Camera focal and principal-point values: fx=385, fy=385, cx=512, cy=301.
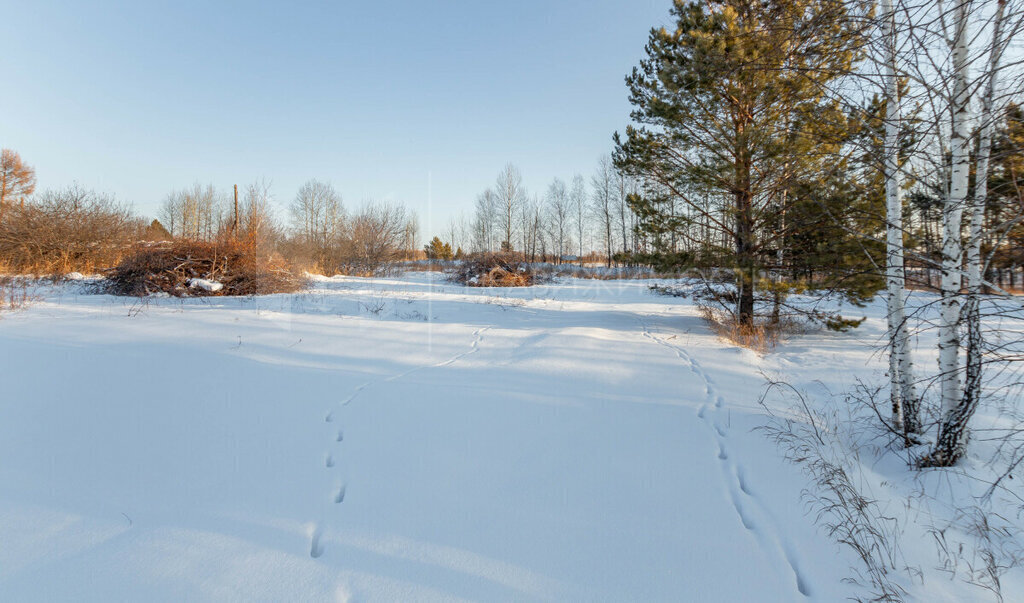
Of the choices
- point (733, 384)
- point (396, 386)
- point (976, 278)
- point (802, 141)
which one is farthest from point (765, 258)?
point (396, 386)

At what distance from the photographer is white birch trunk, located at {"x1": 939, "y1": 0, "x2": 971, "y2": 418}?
2492 millimetres

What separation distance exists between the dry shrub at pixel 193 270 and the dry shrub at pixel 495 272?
27.0 feet

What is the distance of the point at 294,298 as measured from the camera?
1022 cm

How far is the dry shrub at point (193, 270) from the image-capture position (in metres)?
10.0

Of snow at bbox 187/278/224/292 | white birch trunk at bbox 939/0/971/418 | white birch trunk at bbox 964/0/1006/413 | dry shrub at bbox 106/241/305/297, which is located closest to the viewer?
white birch trunk at bbox 964/0/1006/413

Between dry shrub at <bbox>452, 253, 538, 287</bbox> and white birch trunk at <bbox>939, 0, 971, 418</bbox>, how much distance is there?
50.1ft

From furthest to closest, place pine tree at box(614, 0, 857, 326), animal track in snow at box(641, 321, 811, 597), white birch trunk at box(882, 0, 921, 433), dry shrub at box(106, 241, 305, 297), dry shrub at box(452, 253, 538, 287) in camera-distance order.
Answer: dry shrub at box(452, 253, 538, 287) < dry shrub at box(106, 241, 305, 297) < pine tree at box(614, 0, 857, 326) < white birch trunk at box(882, 0, 921, 433) < animal track in snow at box(641, 321, 811, 597)

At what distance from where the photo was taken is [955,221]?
256 centimetres

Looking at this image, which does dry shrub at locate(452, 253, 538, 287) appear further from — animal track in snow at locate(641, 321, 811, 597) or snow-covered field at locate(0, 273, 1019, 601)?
animal track in snow at locate(641, 321, 811, 597)

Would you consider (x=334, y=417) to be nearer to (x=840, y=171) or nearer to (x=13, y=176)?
(x=840, y=171)

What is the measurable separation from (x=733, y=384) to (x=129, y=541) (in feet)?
16.7

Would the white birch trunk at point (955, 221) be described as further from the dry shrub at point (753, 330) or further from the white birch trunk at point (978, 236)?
the dry shrub at point (753, 330)

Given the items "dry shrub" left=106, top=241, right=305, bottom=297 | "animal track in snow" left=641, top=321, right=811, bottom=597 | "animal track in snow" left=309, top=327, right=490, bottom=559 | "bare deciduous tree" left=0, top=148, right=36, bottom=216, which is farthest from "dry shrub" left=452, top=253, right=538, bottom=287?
"bare deciduous tree" left=0, top=148, right=36, bottom=216

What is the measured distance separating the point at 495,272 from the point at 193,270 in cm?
1076
